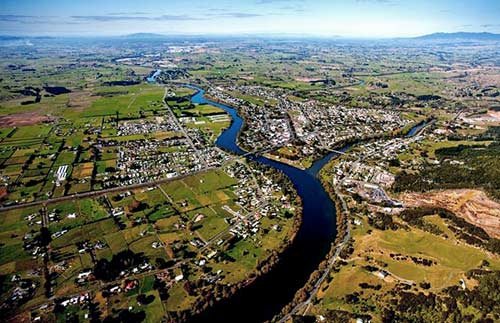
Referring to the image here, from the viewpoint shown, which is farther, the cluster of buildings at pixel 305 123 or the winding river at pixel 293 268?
the cluster of buildings at pixel 305 123

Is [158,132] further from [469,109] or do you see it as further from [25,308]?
[469,109]

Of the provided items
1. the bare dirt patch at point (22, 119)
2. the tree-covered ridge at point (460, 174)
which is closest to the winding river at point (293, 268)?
the tree-covered ridge at point (460, 174)

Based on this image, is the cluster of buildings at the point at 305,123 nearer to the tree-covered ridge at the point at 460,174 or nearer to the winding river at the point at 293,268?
the winding river at the point at 293,268

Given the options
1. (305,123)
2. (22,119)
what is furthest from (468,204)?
(22,119)

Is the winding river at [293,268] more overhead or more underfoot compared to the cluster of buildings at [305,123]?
more underfoot

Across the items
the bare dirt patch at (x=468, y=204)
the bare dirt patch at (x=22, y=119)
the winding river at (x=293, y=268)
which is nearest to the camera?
the winding river at (x=293, y=268)

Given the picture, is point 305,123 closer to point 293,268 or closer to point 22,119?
point 293,268
